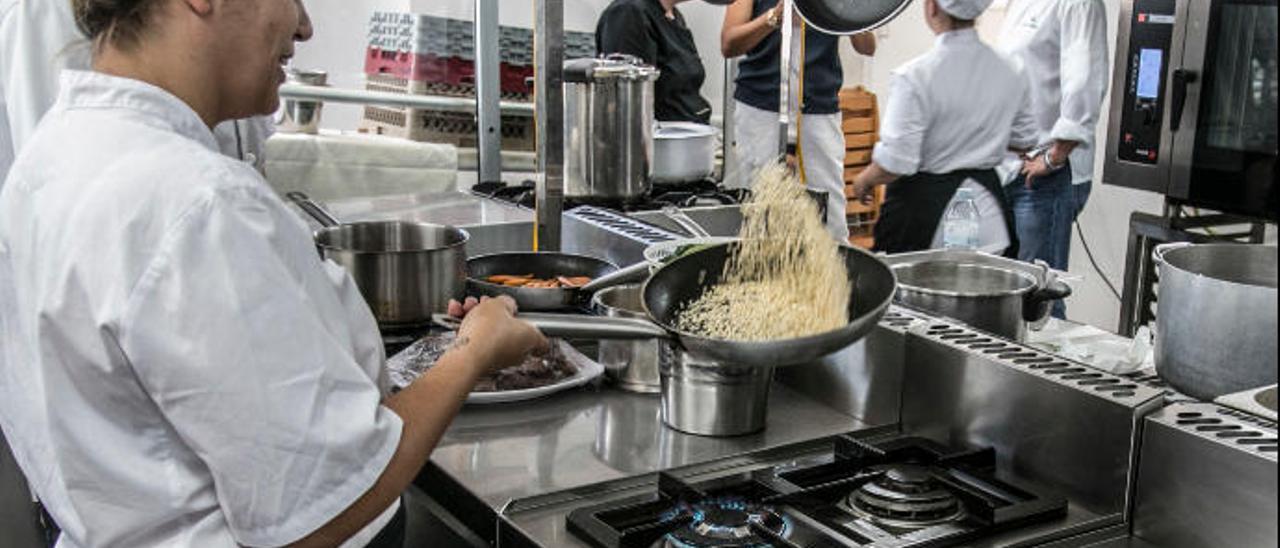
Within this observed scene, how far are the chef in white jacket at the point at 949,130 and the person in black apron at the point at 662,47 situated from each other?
3.11ft

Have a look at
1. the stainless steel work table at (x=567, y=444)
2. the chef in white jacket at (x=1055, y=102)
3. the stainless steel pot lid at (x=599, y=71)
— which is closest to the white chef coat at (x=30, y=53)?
the stainless steel pot lid at (x=599, y=71)

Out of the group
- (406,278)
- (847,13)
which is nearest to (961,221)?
(847,13)

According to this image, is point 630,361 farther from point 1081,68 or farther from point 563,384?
point 1081,68

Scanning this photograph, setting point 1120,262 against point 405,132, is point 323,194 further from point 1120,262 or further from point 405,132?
point 1120,262

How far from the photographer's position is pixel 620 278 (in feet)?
5.82

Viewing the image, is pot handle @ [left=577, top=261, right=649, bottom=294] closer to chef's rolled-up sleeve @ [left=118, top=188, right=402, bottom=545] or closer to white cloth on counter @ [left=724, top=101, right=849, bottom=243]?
chef's rolled-up sleeve @ [left=118, top=188, right=402, bottom=545]

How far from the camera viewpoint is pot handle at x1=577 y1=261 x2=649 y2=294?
1734 millimetres

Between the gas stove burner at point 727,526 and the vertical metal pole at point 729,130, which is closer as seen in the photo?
the gas stove burner at point 727,526

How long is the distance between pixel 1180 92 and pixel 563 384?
2.05 metres

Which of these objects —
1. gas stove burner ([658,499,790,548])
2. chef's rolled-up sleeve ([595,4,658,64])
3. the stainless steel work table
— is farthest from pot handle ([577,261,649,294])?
chef's rolled-up sleeve ([595,4,658,64])

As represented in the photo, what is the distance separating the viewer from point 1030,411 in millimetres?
1365

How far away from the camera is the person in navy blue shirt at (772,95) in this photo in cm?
413

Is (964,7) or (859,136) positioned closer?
(964,7)

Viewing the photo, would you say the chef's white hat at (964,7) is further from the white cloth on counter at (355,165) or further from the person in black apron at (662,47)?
the white cloth on counter at (355,165)
